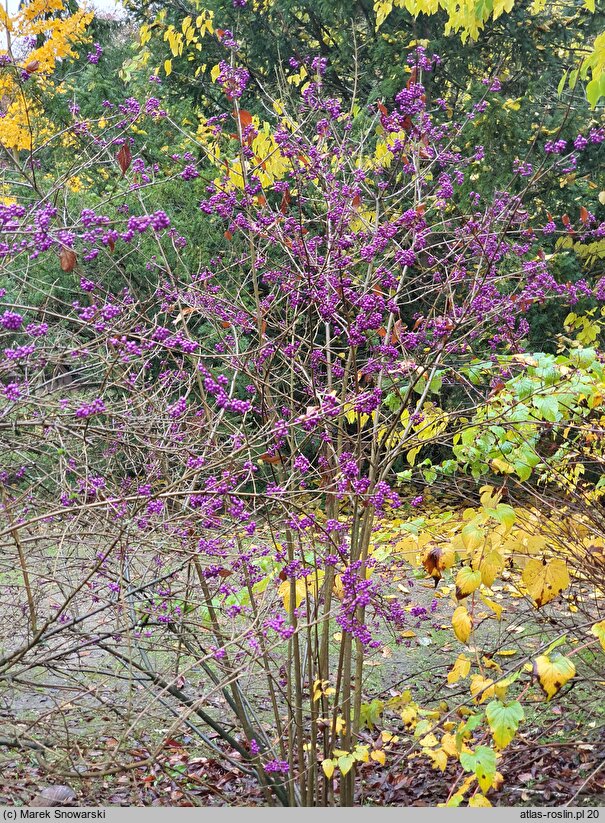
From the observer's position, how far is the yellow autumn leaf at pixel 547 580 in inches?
104

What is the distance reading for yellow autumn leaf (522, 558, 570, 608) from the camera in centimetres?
264

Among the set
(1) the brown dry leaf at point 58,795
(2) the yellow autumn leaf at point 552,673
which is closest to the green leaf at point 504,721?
(2) the yellow autumn leaf at point 552,673

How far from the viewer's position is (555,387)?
3.12m

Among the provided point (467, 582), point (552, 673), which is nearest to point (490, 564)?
point (467, 582)

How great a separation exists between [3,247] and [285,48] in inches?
326

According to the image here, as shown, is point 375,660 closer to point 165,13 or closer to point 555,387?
point 555,387

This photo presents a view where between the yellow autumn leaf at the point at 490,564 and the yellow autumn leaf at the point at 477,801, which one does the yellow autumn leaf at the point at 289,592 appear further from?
the yellow autumn leaf at the point at 477,801

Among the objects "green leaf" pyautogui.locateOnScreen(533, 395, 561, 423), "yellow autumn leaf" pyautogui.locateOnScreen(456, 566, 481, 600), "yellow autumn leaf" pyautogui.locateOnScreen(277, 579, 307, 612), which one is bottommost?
"yellow autumn leaf" pyautogui.locateOnScreen(277, 579, 307, 612)

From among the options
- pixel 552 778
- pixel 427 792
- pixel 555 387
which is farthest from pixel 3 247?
pixel 552 778

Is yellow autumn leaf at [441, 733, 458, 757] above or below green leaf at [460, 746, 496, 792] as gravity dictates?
below

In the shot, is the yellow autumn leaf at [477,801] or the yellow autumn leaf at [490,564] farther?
the yellow autumn leaf at [490,564]

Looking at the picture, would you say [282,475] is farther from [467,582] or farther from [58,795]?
[58,795]

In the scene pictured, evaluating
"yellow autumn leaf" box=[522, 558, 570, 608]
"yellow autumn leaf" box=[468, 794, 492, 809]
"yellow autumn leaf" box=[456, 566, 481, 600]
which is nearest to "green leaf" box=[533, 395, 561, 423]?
"yellow autumn leaf" box=[522, 558, 570, 608]

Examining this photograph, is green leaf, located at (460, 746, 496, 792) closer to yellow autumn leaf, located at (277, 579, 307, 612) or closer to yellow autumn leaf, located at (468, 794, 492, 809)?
yellow autumn leaf, located at (468, 794, 492, 809)
